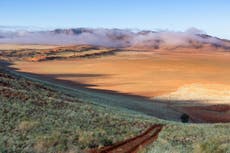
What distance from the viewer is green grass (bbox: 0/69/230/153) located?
1370 centimetres

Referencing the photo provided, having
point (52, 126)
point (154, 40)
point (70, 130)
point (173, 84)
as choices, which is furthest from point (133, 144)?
point (154, 40)

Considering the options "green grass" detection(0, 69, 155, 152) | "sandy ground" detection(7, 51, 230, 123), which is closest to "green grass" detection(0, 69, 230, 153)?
"green grass" detection(0, 69, 155, 152)

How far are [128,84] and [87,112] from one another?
37466 mm

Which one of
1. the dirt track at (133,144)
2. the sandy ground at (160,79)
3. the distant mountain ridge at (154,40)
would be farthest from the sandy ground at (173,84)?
the distant mountain ridge at (154,40)

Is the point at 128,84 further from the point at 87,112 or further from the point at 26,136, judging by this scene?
the point at 26,136

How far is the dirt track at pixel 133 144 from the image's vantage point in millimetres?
14469

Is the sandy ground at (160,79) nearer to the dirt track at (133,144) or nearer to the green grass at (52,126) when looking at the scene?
the green grass at (52,126)

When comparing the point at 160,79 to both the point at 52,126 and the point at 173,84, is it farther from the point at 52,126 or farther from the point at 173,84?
the point at 52,126

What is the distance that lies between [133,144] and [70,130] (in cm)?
215

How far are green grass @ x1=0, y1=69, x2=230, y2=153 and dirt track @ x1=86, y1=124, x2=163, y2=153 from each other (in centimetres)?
30

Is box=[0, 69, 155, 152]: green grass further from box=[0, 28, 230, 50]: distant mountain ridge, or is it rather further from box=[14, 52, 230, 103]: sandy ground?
box=[0, 28, 230, 50]: distant mountain ridge

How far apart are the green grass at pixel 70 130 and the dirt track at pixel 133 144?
11.7 inches

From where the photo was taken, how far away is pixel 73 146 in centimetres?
1405

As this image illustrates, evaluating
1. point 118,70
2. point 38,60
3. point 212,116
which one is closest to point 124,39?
point 38,60
